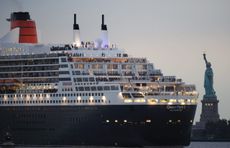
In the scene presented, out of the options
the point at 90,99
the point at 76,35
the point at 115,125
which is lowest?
the point at 115,125

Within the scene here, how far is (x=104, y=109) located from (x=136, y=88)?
188 inches

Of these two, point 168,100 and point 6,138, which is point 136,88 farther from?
point 6,138

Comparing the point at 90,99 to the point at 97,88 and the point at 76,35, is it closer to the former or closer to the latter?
the point at 97,88

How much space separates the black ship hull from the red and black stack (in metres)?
17.8

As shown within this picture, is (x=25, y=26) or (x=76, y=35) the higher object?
(x=25, y=26)

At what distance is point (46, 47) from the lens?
17288 centimetres

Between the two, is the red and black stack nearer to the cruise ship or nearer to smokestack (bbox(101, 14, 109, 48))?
the cruise ship

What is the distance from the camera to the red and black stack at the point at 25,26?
181 m

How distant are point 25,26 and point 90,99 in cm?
2482

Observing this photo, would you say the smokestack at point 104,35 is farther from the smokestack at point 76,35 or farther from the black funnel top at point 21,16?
the black funnel top at point 21,16

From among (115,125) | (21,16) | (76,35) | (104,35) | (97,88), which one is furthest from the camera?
(21,16)

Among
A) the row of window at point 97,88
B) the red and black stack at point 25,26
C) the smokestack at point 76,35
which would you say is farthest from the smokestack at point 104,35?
the red and black stack at point 25,26

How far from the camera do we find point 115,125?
6255 inches

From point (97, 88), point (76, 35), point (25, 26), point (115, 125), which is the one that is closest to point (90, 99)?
point (97, 88)
